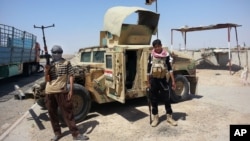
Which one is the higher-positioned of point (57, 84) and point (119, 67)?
point (119, 67)

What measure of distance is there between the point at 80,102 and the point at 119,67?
125cm

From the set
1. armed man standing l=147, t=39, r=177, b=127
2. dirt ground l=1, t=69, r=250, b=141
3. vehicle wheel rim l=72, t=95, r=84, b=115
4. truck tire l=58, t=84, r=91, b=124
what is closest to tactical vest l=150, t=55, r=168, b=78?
armed man standing l=147, t=39, r=177, b=127

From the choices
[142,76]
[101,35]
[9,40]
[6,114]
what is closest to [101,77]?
[142,76]

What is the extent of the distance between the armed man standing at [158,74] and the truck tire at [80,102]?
1536 millimetres

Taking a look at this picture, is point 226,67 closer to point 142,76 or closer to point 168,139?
point 142,76

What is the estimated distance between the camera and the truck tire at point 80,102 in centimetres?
640

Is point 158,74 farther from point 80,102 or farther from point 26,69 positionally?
point 26,69

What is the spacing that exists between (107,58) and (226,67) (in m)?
13.8

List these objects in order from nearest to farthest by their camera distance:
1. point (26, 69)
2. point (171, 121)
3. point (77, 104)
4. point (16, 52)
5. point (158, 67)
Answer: point (158, 67) → point (171, 121) → point (77, 104) → point (16, 52) → point (26, 69)

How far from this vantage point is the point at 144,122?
6.21 meters

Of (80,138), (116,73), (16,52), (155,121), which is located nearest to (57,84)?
(80,138)

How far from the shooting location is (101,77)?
682cm

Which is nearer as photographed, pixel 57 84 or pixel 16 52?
pixel 57 84

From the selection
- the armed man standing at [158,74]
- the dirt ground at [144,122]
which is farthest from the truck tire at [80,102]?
the armed man standing at [158,74]
